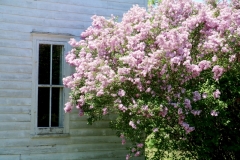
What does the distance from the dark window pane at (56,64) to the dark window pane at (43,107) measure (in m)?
0.33

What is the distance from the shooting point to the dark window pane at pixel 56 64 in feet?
29.0

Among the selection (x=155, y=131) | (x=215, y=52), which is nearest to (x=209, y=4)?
(x=215, y=52)

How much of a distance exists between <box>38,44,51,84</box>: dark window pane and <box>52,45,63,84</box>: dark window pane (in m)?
0.12

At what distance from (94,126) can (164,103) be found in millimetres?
2626

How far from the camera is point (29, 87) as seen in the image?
8.45 meters

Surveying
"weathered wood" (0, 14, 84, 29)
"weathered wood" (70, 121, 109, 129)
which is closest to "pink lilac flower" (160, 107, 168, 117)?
"weathered wood" (70, 121, 109, 129)

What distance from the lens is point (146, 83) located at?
24.6 feet

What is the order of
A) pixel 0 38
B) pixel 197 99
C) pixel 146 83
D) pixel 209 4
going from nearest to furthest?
pixel 197 99, pixel 146 83, pixel 0 38, pixel 209 4

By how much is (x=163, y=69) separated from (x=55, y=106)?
2.78 metres

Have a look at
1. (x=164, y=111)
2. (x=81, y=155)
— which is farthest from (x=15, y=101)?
(x=164, y=111)

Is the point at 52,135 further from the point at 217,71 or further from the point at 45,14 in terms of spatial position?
the point at 217,71

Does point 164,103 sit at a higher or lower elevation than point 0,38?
lower

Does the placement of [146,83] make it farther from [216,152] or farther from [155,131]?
[216,152]

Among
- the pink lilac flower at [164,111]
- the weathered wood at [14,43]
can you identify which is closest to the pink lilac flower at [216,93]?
the pink lilac flower at [164,111]
